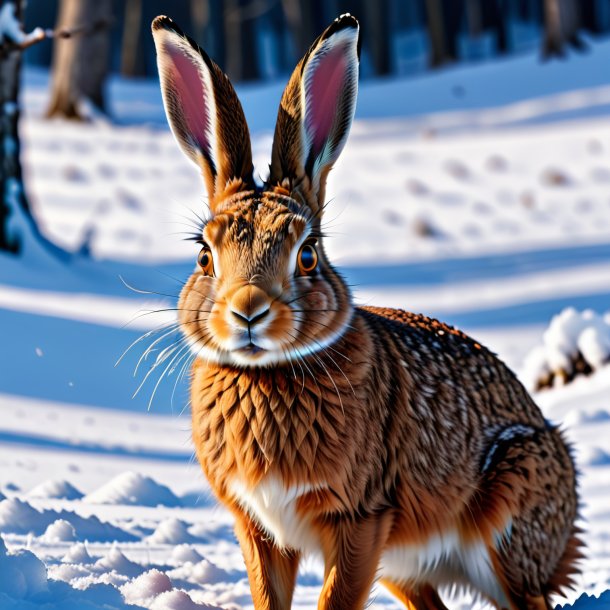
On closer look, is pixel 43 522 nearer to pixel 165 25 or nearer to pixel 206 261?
pixel 206 261

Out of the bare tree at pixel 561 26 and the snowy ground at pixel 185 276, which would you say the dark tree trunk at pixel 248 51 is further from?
the bare tree at pixel 561 26

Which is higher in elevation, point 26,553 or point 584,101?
point 584,101

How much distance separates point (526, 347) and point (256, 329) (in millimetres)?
5838

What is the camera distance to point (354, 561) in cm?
346

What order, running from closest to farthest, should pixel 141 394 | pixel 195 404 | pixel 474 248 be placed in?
pixel 195 404
pixel 141 394
pixel 474 248

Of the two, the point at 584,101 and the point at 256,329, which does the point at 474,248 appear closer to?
the point at 584,101

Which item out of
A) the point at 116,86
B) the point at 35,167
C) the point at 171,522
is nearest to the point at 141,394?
the point at 171,522

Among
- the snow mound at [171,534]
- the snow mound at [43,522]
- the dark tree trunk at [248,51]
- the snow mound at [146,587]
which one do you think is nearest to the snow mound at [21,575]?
the snow mound at [146,587]

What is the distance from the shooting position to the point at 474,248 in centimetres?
1143

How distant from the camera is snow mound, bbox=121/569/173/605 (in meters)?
3.85

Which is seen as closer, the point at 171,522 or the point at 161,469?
the point at 171,522

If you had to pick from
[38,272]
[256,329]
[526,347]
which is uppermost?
[256,329]

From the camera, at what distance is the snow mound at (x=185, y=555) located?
4459mm

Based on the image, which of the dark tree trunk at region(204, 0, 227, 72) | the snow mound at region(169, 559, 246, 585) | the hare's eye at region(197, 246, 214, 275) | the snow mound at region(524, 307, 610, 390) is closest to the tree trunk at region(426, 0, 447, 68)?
the dark tree trunk at region(204, 0, 227, 72)
